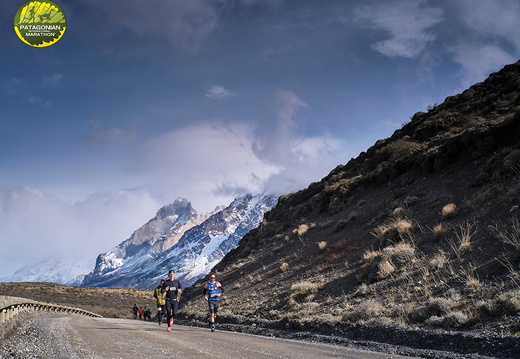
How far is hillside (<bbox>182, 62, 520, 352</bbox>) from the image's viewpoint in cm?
1004

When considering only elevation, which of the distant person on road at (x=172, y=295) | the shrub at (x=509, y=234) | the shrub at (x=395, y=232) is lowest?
the distant person on road at (x=172, y=295)

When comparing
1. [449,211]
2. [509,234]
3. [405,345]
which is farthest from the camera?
[449,211]

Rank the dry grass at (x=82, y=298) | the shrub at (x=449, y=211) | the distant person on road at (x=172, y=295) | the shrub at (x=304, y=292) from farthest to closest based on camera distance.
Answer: the dry grass at (x=82, y=298), the shrub at (x=449, y=211), the shrub at (x=304, y=292), the distant person on road at (x=172, y=295)

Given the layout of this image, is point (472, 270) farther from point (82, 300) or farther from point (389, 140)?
point (82, 300)

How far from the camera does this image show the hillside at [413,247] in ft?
32.9

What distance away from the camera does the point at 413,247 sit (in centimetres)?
1498

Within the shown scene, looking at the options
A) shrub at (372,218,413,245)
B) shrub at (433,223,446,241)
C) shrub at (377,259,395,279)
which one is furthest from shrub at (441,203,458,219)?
shrub at (377,259,395,279)

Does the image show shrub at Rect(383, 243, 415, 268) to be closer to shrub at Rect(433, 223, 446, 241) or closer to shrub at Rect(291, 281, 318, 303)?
shrub at Rect(433, 223, 446, 241)

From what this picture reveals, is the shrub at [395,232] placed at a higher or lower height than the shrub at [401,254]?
higher

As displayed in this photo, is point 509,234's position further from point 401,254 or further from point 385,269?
point 385,269

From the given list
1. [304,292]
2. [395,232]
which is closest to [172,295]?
[304,292]

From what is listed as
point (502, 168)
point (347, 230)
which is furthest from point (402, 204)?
point (502, 168)

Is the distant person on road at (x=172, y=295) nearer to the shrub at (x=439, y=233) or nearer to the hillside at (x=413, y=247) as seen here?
the hillside at (x=413, y=247)

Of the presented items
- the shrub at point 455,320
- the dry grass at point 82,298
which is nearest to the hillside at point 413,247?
the shrub at point 455,320
